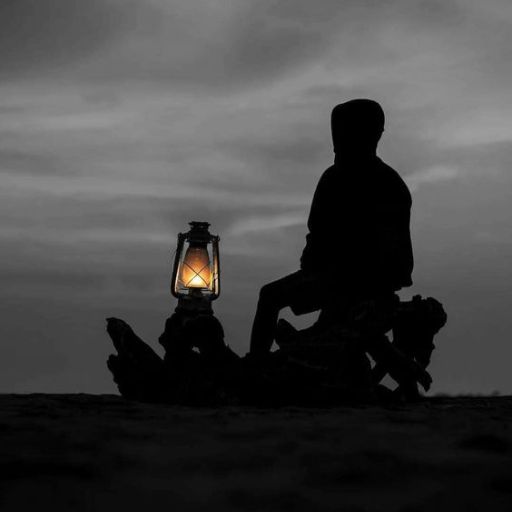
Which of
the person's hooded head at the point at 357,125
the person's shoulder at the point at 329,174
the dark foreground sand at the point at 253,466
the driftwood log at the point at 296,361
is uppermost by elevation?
the person's hooded head at the point at 357,125

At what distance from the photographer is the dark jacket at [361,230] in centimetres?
666

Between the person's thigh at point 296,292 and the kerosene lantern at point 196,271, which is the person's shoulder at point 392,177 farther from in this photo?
the kerosene lantern at point 196,271

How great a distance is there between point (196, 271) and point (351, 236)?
2881mm

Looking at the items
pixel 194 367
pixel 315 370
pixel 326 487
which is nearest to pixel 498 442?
pixel 326 487

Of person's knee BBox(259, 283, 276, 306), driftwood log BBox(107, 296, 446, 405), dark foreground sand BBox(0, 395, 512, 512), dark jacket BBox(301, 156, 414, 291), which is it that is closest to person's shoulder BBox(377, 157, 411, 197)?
dark jacket BBox(301, 156, 414, 291)

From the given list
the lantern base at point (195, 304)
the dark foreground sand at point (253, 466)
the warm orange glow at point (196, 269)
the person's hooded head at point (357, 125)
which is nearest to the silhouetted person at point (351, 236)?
the person's hooded head at point (357, 125)

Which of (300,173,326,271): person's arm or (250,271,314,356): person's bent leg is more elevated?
(300,173,326,271): person's arm

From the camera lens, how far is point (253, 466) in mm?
2764

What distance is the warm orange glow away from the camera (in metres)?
9.08

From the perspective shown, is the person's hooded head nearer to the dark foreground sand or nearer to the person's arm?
the person's arm

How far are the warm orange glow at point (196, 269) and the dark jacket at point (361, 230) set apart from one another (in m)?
2.42

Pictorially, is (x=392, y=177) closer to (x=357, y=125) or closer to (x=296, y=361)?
(x=357, y=125)

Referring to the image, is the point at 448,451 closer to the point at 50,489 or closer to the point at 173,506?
the point at 173,506

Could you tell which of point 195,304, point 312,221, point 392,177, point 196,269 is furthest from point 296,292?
point 196,269
